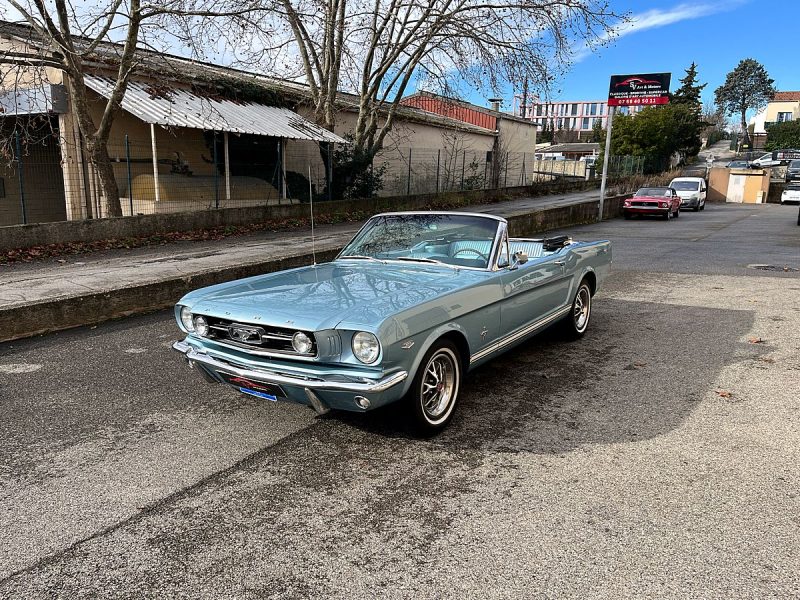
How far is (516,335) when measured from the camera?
194 inches

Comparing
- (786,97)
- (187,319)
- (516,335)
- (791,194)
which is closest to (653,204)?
(791,194)

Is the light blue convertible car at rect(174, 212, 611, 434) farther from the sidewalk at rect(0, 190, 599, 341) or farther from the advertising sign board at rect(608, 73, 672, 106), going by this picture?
the advertising sign board at rect(608, 73, 672, 106)

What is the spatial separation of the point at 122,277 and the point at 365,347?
6.63 metres

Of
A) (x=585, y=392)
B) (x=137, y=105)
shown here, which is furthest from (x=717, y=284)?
(x=137, y=105)

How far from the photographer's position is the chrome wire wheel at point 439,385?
13.0ft

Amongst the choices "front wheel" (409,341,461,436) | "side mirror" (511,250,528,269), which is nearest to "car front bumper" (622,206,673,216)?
"side mirror" (511,250,528,269)

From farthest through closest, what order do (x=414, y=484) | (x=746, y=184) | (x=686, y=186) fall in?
1. (x=746, y=184)
2. (x=686, y=186)
3. (x=414, y=484)

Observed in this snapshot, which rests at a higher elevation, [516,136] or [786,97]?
[786,97]

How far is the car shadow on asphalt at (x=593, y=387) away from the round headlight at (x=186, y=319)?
120 centimetres

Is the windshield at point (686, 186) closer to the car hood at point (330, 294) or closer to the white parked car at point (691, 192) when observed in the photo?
the white parked car at point (691, 192)

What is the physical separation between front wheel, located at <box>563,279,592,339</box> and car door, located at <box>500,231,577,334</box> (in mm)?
333

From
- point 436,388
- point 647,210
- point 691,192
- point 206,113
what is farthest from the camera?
point 691,192

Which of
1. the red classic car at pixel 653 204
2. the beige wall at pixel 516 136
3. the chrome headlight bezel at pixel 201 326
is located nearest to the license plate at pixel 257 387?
the chrome headlight bezel at pixel 201 326

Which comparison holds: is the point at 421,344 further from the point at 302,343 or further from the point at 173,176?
the point at 173,176
